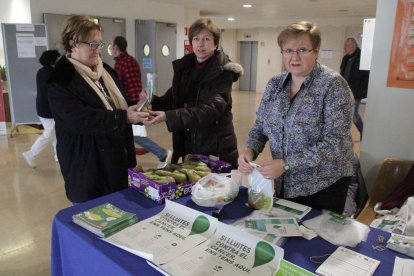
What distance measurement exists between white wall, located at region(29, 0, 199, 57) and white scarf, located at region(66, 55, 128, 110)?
4.97 m

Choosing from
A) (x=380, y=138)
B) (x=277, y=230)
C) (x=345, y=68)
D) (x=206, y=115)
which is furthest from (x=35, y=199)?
(x=345, y=68)

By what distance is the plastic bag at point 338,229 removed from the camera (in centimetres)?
116

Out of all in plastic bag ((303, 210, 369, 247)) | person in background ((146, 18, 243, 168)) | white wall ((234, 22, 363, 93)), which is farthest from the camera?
white wall ((234, 22, 363, 93))

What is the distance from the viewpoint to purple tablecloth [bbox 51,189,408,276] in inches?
41.8

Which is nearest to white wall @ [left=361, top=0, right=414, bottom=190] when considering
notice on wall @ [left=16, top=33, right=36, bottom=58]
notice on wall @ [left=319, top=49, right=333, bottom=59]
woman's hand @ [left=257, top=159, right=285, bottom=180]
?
woman's hand @ [left=257, top=159, right=285, bottom=180]

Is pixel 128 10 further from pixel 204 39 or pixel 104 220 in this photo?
pixel 104 220

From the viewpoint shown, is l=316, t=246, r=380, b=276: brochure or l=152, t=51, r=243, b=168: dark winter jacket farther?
l=152, t=51, r=243, b=168: dark winter jacket

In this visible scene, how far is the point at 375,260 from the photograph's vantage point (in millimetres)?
1071

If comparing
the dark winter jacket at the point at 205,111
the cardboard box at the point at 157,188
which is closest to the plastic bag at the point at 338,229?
the cardboard box at the point at 157,188

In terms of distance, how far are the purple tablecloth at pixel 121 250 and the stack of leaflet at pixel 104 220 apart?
2 cm

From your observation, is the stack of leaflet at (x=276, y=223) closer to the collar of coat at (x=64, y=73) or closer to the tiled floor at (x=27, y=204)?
the collar of coat at (x=64, y=73)

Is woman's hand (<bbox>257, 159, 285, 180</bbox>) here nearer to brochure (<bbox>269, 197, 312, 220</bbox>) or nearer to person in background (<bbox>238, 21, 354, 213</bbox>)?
person in background (<bbox>238, 21, 354, 213</bbox>)

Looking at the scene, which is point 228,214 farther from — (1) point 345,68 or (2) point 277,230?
(1) point 345,68

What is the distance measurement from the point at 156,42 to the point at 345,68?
3.90m
